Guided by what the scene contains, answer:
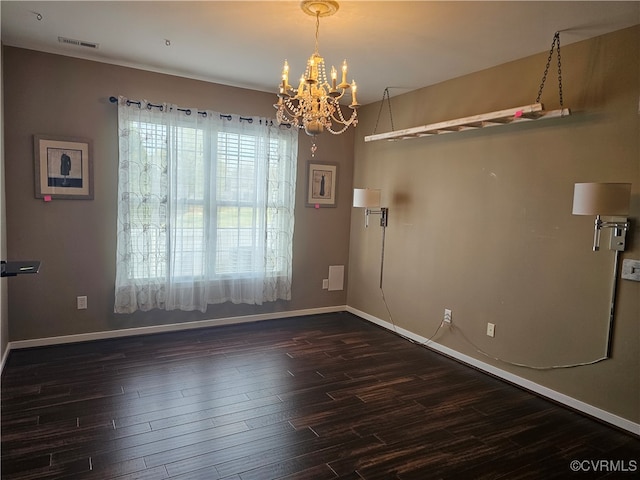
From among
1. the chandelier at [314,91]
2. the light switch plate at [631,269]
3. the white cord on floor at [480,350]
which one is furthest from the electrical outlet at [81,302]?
the light switch plate at [631,269]

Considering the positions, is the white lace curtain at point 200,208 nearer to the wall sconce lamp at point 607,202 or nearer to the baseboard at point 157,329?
the baseboard at point 157,329

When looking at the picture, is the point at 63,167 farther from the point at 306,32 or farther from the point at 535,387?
the point at 535,387

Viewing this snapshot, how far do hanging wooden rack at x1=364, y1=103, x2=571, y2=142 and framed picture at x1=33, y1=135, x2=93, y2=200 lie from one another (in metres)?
2.90

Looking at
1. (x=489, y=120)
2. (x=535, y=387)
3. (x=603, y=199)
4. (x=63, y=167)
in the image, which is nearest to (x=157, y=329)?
(x=63, y=167)

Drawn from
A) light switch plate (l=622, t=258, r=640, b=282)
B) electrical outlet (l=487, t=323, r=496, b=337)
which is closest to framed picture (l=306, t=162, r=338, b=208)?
electrical outlet (l=487, t=323, r=496, b=337)

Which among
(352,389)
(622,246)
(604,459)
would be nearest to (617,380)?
(604,459)

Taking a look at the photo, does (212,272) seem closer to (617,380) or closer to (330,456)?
(330,456)

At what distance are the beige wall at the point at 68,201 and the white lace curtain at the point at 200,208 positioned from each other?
0.46ft

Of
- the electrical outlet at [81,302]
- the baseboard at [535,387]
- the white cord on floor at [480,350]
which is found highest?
the electrical outlet at [81,302]

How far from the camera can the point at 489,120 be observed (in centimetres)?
330

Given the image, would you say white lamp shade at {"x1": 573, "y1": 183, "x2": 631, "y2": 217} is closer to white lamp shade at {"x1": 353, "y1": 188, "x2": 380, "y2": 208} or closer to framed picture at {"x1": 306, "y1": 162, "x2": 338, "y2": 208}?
white lamp shade at {"x1": 353, "y1": 188, "x2": 380, "y2": 208}

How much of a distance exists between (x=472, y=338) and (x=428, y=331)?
53 cm

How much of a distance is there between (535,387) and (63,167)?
436 centimetres

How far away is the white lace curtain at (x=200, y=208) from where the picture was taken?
3967mm
